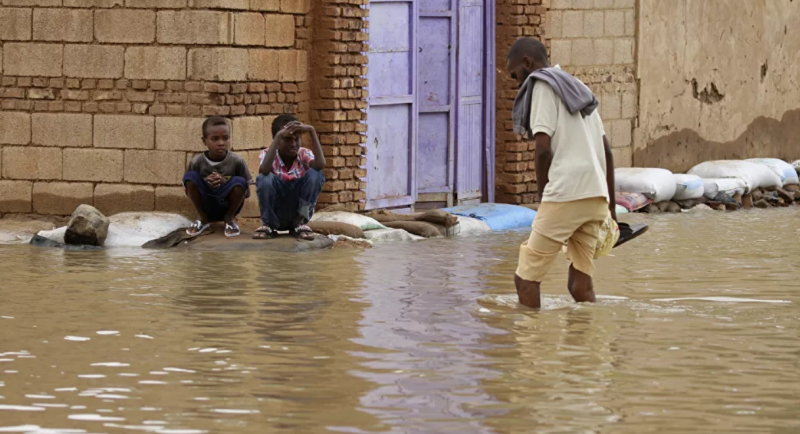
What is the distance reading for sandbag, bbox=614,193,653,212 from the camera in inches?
494

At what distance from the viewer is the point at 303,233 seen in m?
9.61

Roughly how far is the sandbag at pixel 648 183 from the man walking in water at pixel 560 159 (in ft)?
20.1

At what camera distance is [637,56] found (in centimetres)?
1388

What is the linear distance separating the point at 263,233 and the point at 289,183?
368 millimetres

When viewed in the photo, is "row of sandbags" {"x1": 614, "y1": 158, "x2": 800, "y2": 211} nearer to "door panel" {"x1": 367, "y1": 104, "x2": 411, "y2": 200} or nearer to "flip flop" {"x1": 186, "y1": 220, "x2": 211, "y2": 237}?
"door panel" {"x1": 367, "y1": 104, "x2": 411, "y2": 200}

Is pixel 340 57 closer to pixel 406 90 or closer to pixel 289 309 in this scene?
pixel 406 90

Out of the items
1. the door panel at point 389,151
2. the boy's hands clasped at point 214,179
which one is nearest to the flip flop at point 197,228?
the boy's hands clasped at point 214,179

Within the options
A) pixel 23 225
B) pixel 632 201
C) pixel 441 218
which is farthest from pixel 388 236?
pixel 632 201

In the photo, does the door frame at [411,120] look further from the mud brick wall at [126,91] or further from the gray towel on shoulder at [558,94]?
the gray towel on shoulder at [558,94]

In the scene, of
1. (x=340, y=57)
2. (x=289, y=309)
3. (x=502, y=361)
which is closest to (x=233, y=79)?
(x=340, y=57)

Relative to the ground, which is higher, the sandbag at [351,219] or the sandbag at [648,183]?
the sandbag at [648,183]

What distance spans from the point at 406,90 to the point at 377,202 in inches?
37.7

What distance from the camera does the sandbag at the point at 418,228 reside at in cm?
1041

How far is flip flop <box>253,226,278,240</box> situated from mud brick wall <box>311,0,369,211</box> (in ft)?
3.89
